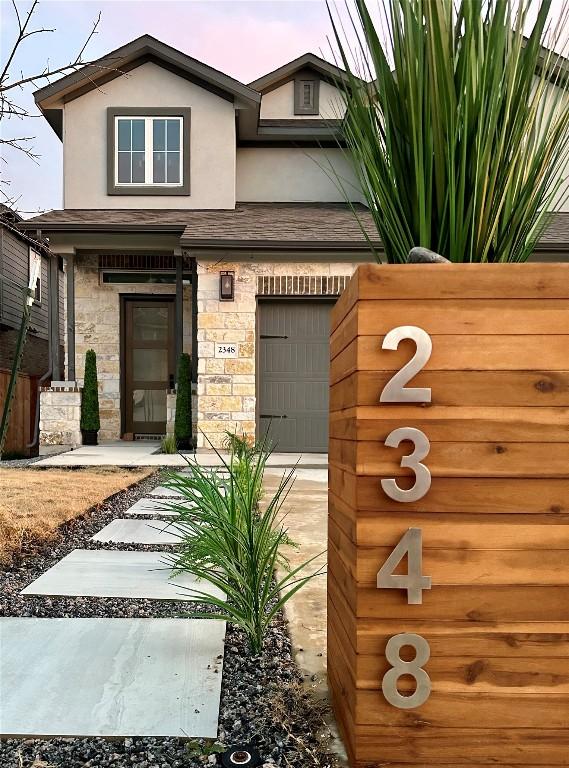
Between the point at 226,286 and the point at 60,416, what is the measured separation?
3220 mm

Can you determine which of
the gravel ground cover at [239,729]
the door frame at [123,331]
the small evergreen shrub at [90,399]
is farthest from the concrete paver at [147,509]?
the door frame at [123,331]

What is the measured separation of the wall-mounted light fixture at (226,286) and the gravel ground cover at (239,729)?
5618 millimetres

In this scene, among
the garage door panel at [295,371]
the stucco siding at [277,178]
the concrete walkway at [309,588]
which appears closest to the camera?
the concrete walkway at [309,588]

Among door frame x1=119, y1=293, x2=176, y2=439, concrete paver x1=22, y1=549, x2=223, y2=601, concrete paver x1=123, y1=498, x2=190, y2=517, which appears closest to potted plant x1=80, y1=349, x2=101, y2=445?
door frame x1=119, y1=293, x2=176, y2=439

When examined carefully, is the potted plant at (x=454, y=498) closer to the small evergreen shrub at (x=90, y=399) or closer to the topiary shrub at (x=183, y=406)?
the topiary shrub at (x=183, y=406)

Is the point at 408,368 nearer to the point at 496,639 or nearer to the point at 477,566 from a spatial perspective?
the point at 477,566

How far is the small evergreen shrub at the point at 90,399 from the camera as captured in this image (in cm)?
838

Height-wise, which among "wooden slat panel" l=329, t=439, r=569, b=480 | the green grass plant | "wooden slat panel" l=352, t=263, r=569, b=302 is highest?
the green grass plant

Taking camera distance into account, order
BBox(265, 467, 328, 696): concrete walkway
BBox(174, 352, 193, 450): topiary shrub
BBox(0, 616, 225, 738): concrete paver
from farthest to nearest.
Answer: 1. BBox(174, 352, 193, 450): topiary shrub
2. BBox(265, 467, 328, 696): concrete walkway
3. BBox(0, 616, 225, 738): concrete paver

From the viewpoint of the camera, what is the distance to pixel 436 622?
1221 mm

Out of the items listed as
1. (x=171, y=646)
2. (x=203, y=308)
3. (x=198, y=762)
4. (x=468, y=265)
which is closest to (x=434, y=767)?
(x=198, y=762)

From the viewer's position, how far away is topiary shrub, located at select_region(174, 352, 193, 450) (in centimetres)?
793

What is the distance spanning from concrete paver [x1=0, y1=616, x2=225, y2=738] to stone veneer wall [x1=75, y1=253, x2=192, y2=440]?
7.09 meters

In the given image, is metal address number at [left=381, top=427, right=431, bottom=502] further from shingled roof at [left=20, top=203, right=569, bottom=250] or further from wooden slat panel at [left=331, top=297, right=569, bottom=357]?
shingled roof at [left=20, top=203, right=569, bottom=250]
